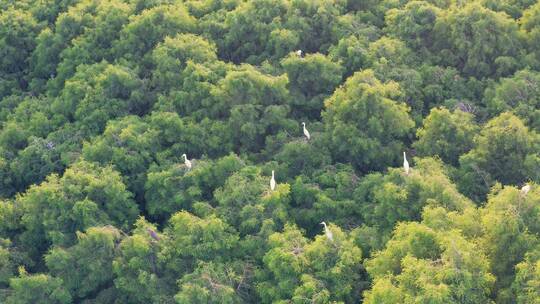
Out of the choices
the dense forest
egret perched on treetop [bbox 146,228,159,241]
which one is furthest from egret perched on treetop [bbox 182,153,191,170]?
egret perched on treetop [bbox 146,228,159,241]

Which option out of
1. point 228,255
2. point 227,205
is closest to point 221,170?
point 227,205

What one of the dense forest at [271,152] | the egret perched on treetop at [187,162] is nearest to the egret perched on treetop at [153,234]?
the dense forest at [271,152]

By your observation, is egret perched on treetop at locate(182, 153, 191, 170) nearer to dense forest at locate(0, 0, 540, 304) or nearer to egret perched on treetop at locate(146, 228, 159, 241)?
dense forest at locate(0, 0, 540, 304)

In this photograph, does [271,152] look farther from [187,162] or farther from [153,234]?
[153,234]

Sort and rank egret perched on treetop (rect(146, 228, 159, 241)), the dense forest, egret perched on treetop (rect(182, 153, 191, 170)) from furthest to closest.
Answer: egret perched on treetop (rect(182, 153, 191, 170)) < egret perched on treetop (rect(146, 228, 159, 241)) < the dense forest

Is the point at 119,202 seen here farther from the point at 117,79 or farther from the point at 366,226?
the point at 366,226

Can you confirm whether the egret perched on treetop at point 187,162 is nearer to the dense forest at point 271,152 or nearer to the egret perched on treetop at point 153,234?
the dense forest at point 271,152

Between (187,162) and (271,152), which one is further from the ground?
(187,162)

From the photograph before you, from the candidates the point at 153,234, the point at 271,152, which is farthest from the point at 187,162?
the point at 271,152

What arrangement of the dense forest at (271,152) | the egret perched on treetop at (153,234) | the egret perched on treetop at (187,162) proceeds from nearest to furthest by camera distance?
the dense forest at (271,152) → the egret perched on treetop at (153,234) → the egret perched on treetop at (187,162)
